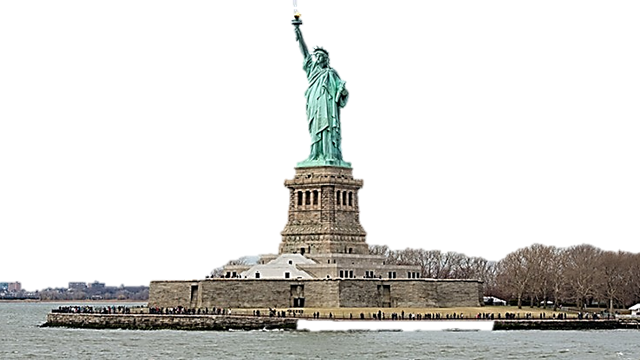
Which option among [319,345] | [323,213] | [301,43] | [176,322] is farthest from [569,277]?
[319,345]

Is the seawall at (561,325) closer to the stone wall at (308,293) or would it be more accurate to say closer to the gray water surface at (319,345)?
the gray water surface at (319,345)

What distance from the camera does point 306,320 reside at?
244 feet

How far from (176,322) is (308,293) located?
9.04m

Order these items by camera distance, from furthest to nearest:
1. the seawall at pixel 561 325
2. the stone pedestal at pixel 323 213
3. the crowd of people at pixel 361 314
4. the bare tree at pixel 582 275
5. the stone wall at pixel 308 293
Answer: the bare tree at pixel 582 275 < the stone pedestal at pixel 323 213 < the stone wall at pixel 308 293 < the seawall at pixel 561 325 < the crowd of people at pixel 361 314

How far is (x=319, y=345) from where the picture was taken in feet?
210

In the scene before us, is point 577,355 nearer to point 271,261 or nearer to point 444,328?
point 444,328

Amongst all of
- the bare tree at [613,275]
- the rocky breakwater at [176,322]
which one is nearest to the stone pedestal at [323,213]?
the rocky breakwater at [176,322]

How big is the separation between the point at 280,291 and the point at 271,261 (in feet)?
15.1

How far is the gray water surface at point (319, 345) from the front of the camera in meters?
60.0

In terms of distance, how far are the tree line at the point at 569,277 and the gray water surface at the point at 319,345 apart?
20.6m

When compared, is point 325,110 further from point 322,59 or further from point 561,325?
point 561,325

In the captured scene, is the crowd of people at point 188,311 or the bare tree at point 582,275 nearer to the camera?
the crowd of people at point 188,311

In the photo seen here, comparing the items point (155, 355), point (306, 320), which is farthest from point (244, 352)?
point (306, 320)

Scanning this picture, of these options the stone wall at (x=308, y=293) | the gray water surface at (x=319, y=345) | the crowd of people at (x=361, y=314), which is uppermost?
the stone wall at (x=308, y=293)
